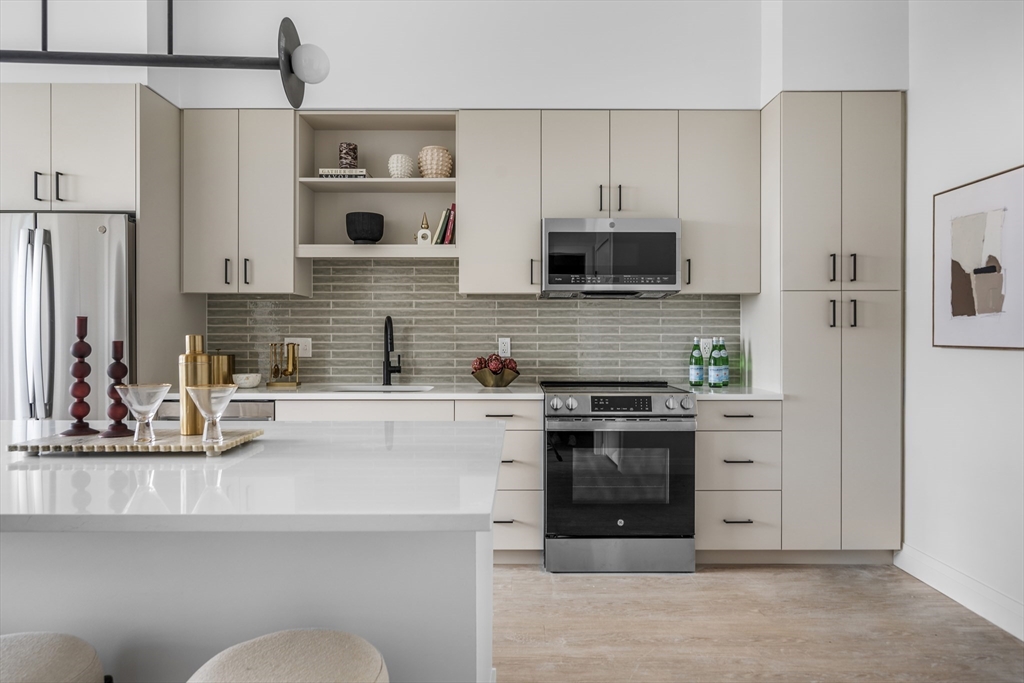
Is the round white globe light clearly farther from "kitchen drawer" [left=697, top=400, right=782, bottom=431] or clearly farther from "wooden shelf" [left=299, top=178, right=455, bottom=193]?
"kitchen drawer" [left=697, top=400, right=782, bottom=431]

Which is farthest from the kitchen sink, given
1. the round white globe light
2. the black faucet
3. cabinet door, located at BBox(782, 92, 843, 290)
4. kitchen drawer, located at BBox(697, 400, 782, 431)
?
the round white globe light

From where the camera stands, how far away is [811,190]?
3.22 meters

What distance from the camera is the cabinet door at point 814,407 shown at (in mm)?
3215

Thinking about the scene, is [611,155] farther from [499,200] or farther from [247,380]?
[247,380]

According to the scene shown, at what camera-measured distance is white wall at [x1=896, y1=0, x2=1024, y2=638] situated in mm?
2500

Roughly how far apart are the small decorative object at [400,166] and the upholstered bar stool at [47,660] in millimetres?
2804

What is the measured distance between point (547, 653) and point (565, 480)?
94 centimetres

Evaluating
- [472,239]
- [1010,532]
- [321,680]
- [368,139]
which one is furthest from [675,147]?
[321,680]

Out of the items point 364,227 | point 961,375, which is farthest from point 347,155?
point 961,375

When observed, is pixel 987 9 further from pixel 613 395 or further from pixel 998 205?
pixel 613 395

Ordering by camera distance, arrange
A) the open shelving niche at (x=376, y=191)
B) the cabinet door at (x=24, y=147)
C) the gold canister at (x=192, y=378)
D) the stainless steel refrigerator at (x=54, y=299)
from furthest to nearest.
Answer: the open shelving niche at (x=376, y=191) < the cabinet door at (x=24, y=147) < the stainless steel refrigerator at (x=54, y=299) < the gold canister at (x=192, y=378)

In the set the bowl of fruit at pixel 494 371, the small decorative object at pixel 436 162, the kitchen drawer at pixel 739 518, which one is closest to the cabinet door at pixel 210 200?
the small decorative object at pixel 436 162

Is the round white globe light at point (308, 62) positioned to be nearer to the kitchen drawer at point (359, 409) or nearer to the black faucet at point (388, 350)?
the kitchen drawer at point (359, 409)

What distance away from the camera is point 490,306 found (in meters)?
3.81
